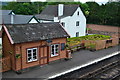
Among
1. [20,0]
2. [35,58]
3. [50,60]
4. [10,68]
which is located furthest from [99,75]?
[20,0]

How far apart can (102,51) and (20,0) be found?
49.0 metres

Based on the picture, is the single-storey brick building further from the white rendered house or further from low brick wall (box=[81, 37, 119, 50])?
the white rendered house

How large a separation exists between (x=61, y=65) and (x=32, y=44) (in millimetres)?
3468

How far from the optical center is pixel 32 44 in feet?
49.8

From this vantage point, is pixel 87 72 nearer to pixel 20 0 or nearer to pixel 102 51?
pixel 102 51

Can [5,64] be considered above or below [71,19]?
→ below

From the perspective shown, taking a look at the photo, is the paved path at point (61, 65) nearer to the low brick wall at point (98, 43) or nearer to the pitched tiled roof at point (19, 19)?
the low brick wall at point (98, 43)

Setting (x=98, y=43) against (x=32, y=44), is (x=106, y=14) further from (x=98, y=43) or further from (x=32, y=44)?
(x=32, y=44)

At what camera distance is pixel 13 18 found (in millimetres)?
30672

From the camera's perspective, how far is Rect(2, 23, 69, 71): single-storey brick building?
14.4 m

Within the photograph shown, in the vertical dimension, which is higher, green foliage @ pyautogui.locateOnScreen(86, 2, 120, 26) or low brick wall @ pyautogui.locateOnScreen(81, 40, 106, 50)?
green foliage @ pyautogui.locateOnScreen(86, 2, 120, 26)

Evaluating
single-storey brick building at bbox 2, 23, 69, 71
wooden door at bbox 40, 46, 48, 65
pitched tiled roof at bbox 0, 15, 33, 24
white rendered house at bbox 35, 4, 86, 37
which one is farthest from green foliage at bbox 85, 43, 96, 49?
pitched tiled roof at bbox 0, 15, 33, 24

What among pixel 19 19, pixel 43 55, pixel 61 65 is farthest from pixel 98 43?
pixel 19 19

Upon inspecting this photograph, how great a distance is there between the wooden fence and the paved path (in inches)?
14.8
